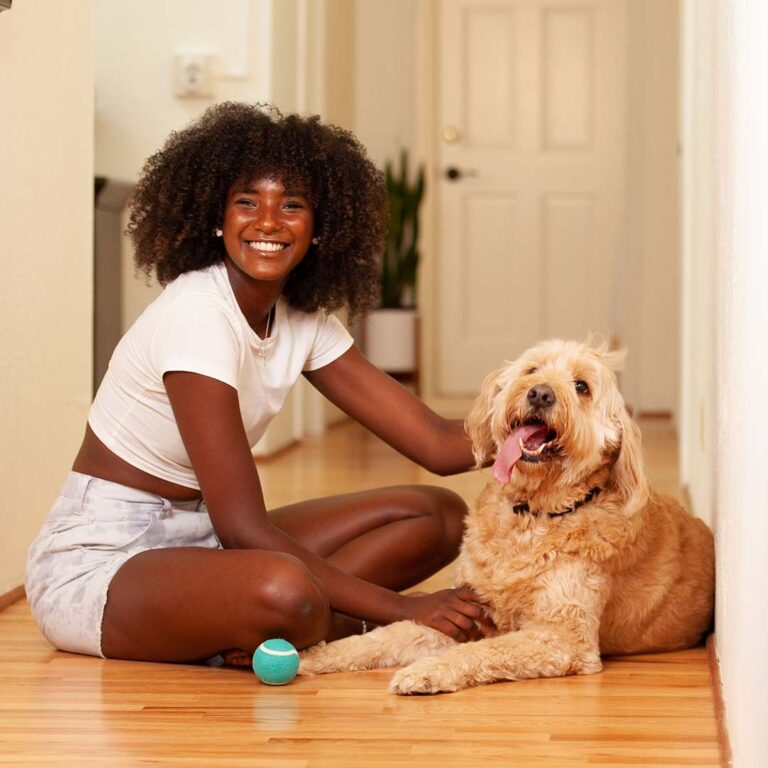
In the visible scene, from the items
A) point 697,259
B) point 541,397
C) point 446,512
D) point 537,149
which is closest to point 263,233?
point 541,397

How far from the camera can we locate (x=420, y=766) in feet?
6.39

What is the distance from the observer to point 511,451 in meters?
2.46

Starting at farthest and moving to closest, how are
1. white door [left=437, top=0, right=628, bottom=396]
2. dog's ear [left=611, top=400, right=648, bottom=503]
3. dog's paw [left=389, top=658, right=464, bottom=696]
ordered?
white door [left=437, top=0, right=628, bottom=396], dog's ear [left=611, top=400, right=648, bottom=503], dog's paw [left=389, top=658, right=464, bottom=696]

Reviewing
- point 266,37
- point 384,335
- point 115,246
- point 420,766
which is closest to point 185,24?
point 266,37

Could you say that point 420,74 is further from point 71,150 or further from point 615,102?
point 71,150

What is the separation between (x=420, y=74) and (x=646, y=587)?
259 inches

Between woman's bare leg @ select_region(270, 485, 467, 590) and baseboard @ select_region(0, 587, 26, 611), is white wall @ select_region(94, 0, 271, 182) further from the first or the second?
woman's bare leg @ select_region(270, 485, 467, 590)

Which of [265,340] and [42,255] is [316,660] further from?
[42,255]

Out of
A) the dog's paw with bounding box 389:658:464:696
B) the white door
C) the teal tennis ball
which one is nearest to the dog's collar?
the dog's paw with bounding box 389:658:464:696

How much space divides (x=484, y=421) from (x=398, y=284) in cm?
593

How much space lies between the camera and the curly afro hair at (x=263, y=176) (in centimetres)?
272

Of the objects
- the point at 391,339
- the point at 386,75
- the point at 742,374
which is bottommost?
the point at 742,374

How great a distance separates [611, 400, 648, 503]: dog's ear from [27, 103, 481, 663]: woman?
398 millimetres

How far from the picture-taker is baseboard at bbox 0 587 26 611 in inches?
122
